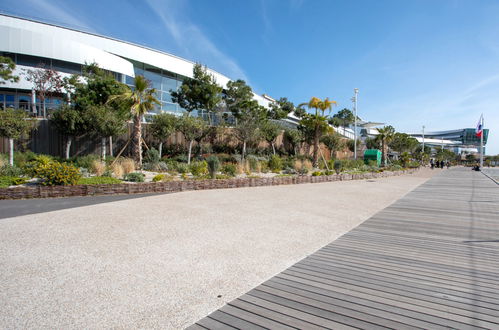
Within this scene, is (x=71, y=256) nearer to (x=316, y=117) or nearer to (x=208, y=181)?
(x=208, y=181)

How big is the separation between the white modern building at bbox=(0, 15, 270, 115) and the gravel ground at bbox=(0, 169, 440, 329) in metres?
18.0

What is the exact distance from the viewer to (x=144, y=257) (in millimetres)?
4098

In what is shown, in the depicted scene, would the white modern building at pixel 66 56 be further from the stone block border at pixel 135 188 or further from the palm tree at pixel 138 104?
the stone block border at pixel 135 188

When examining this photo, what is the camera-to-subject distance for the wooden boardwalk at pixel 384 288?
2484 mm

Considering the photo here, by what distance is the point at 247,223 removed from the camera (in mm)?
6129

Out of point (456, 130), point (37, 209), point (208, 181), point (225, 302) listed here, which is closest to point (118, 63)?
point (208, 181)

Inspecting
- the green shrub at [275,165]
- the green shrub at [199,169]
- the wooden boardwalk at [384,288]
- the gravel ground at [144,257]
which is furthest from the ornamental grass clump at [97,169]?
the wooden boardwalk at [384,288]

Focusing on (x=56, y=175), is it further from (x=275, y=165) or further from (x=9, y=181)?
(x=275, y=165)

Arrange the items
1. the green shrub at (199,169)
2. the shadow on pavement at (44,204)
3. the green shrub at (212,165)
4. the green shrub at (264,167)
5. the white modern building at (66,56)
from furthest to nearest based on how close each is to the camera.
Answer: the white modern building at (66,56), the green shrub at (264,167), the green shrub at (199,169), the green shrub at (212,165), the shadow on pavement at (44,204)

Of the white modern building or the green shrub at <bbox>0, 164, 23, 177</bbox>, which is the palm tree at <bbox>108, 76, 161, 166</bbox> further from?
the white modern building

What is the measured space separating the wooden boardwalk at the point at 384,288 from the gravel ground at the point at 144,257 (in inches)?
13.3

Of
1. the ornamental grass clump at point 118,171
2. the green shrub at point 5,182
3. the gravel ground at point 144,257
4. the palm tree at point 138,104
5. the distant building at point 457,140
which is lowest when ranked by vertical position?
the gravel ground at point 144,257

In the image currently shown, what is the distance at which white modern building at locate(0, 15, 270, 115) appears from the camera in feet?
86.1

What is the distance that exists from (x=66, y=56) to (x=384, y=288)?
114ft
